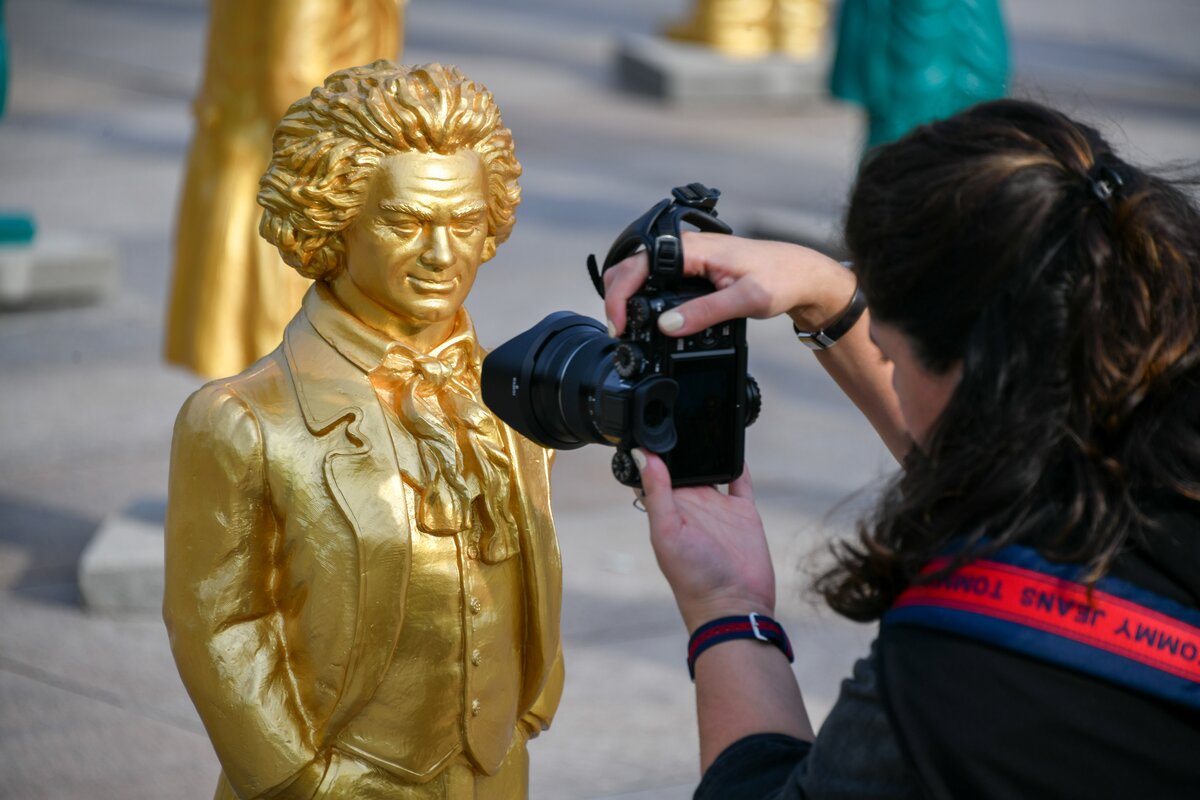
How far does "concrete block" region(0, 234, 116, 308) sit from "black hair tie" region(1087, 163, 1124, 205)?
6469 mm

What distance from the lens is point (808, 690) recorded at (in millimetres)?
4328

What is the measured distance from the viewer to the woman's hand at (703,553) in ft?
5.65

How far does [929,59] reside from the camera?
634cm

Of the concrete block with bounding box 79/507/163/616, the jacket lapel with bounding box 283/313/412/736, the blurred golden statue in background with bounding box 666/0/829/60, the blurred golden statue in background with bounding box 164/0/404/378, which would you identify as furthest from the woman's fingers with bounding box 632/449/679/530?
the blurred golden statue in background with bounding box 666/0/829/60

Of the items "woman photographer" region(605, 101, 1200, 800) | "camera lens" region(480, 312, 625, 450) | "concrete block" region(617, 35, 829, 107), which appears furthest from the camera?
"concrete block" region(617, 35, 829, 107)

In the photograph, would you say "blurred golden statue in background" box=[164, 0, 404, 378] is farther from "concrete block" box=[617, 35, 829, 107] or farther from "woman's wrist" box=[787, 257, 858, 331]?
"concrete block" box=[617, 35, 829, 107]

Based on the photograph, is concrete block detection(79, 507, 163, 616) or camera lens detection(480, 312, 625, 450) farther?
concrete block detection(79, 507, 163, 616)

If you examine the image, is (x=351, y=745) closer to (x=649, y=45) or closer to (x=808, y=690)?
(x=808, y=690)

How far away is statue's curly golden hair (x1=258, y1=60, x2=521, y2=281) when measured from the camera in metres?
1.97

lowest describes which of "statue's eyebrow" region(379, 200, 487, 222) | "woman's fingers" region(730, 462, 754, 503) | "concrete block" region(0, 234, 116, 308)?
"concrete block" region(0, 234, 116, 308)

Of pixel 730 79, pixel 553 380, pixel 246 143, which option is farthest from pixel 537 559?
pixel 730 79

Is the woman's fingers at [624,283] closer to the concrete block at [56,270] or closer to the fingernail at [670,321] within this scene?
the fingernail at [670,321]

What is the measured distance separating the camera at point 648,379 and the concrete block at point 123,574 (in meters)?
2.81

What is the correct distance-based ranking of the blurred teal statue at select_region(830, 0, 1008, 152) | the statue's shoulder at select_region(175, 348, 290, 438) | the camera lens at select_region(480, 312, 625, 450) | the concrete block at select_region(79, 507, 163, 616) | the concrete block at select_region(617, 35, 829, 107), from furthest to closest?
the concrete block at select_region(617, 35, 829, 107) < the blurred teal statue at select_region(830, 0, 1008, 152) < the concrete block at select_region(79, 507, 163, 616) < the statue's shoulder at select_region(175, 348, 290, 438) < the camera lens at select_region(480, 312, 625, 450)
